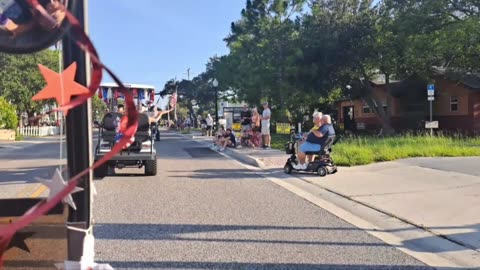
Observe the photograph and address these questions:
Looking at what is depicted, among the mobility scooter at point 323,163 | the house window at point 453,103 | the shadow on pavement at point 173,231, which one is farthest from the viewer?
the house window at point 453,103

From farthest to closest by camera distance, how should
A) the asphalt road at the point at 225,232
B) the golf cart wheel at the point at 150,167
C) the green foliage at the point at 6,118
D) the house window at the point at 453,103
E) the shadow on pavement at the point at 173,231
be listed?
the green foliage at the point at 6,118 < the house window at the point at 453,103 < the golf cart wheel at the point at 150,167 < the shadow on pavement at the point at 173,231 < the asphalt road at the point at 225,232

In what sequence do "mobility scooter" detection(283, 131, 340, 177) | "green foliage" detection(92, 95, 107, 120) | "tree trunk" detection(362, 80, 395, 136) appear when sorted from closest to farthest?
"green foliage" detection(92, 95, 107, 120)
"mobility scooter" detection(283, 131, 340, 177)
"tree trunk" detection(362, 80, 395, 136)

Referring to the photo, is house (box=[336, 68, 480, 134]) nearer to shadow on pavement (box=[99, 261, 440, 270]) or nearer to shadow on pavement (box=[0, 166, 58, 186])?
shadow on pavement (box=[0, 166, 58, 186])

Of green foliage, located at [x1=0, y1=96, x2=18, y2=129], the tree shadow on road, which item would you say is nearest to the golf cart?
the tree shadow on road

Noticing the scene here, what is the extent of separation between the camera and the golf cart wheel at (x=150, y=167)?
13746mm

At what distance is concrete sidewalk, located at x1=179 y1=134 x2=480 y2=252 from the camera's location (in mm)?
7691

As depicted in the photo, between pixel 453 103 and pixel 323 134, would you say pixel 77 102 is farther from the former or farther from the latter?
pixel 453 103

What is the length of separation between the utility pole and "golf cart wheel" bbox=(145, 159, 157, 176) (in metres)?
11.1

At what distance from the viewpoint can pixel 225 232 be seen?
289 inches

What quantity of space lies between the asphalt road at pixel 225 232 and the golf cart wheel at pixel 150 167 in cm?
183

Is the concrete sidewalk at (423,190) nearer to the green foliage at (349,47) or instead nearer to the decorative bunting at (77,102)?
the decorative bunting at (77,102)

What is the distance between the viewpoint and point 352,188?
11336 millimetres

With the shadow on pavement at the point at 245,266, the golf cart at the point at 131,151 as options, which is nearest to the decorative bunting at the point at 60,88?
the shadow on pavement at the point at 245,266

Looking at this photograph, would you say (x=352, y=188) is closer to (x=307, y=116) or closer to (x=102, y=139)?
(x=102, y=139)
